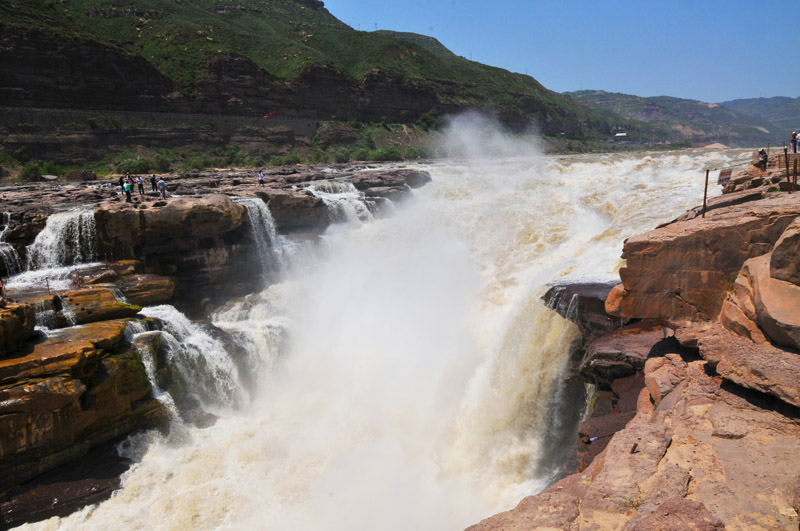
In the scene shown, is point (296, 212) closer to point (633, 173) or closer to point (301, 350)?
point (301, 350)

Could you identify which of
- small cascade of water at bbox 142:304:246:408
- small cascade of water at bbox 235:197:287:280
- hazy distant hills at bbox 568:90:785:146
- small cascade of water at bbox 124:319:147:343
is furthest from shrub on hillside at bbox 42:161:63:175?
hazy distant hills at bbox 568:90:785:146

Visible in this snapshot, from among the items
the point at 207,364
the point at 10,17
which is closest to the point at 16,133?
the point at 10,17

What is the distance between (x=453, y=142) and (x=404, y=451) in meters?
46.8

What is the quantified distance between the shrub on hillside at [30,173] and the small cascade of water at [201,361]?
19.6 metres

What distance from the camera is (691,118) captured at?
502 ft

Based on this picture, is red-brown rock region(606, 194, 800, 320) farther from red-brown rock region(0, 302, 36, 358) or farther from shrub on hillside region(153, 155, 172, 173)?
shrub on hillside region(153, 155, 172, 173)

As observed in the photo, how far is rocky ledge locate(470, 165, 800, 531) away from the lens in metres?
3.77

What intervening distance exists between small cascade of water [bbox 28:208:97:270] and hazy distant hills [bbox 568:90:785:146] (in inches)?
4344

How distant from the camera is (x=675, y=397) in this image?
18.4 ft

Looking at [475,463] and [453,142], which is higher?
[453,142]

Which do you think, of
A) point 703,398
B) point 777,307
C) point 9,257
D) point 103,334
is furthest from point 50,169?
point 777,307

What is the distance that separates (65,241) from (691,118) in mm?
178896

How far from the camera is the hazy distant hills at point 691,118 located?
111 metres

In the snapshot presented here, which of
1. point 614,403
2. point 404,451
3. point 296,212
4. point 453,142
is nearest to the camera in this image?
point 614,403
